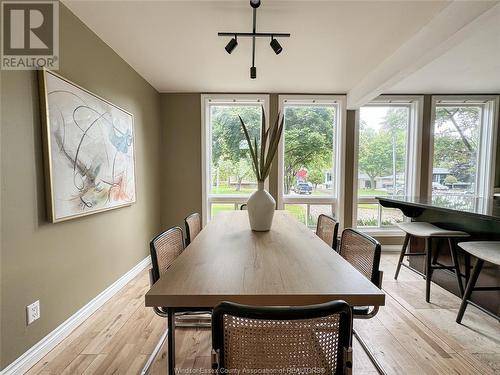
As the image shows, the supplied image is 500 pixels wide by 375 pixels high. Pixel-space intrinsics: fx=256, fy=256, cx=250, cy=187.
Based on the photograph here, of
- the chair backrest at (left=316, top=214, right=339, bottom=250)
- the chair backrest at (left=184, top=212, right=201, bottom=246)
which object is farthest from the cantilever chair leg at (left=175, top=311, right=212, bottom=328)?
the chair backrest at (left=316, top=214, right=339, bottom=250)

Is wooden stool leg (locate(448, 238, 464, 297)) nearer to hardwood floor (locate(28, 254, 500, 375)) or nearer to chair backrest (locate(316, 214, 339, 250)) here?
hardwood floor (locate(28, 254, 500, 375))

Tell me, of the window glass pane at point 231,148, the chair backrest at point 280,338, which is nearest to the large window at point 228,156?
the window glass pane at point 231,148

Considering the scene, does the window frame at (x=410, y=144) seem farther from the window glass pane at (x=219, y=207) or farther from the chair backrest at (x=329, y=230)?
the chair backrest at (x=329, y=230)

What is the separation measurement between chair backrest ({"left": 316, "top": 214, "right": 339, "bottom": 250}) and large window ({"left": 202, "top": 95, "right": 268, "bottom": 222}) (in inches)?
80.1

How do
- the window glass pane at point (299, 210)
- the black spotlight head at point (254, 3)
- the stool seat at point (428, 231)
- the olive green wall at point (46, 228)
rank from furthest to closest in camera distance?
the window glass pane at point (299, 210) → the stool seat at point (428, 231) → the black spotlight head at point (254, 3) → the olive green wall at point (46, 228)

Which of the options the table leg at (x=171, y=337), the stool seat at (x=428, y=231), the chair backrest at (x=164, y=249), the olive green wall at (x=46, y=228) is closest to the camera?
the table leg at (x=171, y=337)

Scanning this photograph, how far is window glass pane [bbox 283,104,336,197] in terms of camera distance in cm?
386

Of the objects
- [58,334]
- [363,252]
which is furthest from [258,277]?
[58,334]

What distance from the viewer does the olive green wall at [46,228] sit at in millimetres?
1425

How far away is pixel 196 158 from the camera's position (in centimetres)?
379

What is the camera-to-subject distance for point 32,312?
61.7 inches

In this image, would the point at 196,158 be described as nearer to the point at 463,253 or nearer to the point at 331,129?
the point at 331,129

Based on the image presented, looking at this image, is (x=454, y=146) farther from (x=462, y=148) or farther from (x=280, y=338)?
(x=280, y=338)

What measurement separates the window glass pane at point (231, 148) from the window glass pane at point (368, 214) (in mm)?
1689
